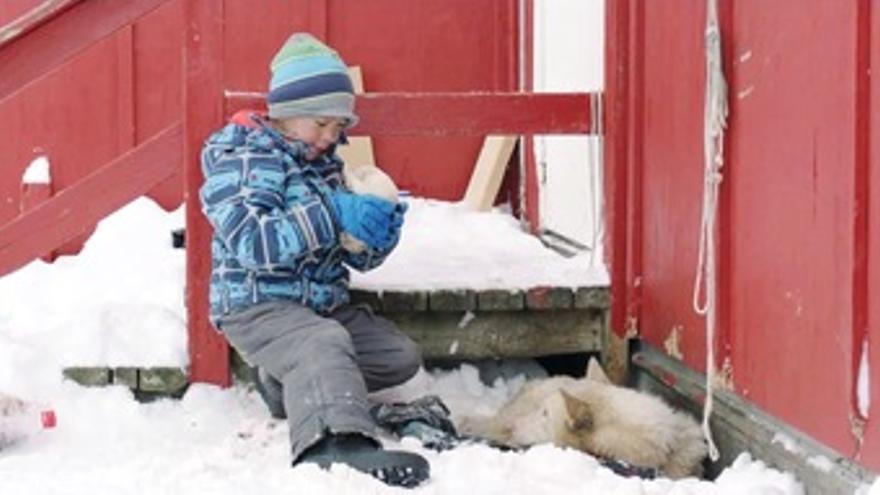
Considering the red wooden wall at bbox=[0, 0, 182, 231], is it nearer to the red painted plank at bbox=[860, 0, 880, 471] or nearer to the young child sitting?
the young child sitting

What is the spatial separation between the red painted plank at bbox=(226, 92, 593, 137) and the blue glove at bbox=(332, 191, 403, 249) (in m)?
0.66

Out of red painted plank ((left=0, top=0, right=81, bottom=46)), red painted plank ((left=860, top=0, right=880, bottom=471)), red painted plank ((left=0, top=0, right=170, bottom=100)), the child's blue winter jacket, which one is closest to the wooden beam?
the child's blue winter jacket

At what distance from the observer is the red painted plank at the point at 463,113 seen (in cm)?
463

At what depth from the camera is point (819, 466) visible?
3.18m

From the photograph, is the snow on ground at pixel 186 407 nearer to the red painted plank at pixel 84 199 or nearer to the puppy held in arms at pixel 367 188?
the red painted plank at pixel 84 199

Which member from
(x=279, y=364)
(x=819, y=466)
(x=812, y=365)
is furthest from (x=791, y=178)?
(x=279, y=364)

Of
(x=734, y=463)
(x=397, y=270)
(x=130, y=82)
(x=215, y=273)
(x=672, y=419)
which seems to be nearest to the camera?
(x=734, y=463)

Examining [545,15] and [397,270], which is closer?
[397,270]

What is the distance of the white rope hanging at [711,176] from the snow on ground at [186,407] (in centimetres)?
35

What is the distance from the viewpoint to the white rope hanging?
380 cm

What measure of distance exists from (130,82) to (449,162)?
6.06 ft

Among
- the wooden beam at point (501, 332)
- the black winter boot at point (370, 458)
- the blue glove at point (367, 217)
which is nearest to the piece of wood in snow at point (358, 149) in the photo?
the wooden beam at point (501, 332)

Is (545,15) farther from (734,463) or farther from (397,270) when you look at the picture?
(734,463)

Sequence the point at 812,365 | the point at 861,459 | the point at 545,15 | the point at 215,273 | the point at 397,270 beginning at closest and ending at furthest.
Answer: the point at 861,459 → the point at 812,365 → the point at 215,273 → the point at 397,270 → the point at 545,15
